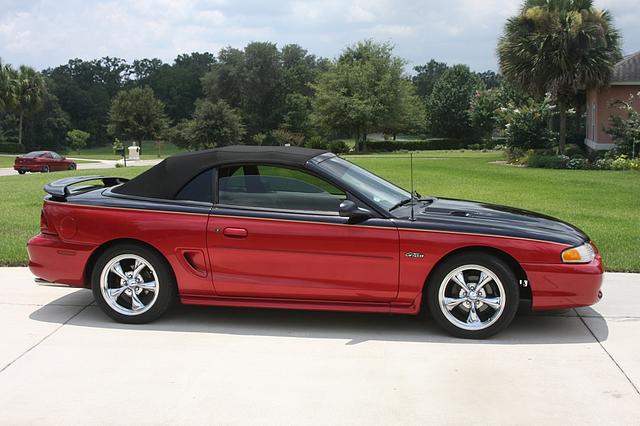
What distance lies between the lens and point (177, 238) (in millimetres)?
4902

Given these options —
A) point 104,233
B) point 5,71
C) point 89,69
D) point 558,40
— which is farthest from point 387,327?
point 89,69

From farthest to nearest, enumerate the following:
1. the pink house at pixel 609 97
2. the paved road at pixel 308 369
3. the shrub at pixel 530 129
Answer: the shrub at pixel 530 129 → the pink house at pixel 609 97 → the paved road at pixel 308 369

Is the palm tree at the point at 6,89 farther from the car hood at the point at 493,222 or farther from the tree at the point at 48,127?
the car hood at the point at 493,222

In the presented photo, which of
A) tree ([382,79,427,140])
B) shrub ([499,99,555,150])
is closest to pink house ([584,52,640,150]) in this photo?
shrub ([499,99,555,150])

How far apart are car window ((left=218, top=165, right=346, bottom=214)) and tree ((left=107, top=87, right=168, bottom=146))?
68.3 metres

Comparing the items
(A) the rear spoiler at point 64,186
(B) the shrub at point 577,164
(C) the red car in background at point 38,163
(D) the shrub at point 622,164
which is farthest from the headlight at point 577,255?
(C) the red car in background at point 38,163

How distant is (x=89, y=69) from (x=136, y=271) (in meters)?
112

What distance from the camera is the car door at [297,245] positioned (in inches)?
185

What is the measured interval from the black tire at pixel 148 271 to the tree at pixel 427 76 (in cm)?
11474

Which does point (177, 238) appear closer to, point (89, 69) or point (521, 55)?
point (521, 55)

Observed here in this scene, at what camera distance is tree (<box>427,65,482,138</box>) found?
7456cm

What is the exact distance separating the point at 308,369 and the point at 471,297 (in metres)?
1.34

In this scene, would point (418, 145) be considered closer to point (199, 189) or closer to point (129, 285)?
point (199, 189)

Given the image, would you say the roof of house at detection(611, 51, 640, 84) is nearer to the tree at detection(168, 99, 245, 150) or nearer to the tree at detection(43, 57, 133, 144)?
the tree at detection(168, 99, 245, 150)
